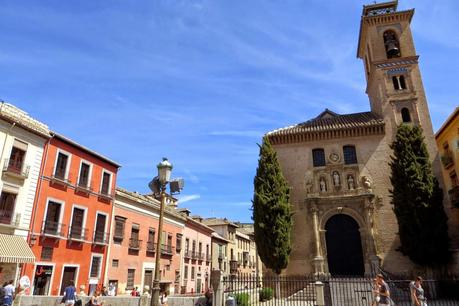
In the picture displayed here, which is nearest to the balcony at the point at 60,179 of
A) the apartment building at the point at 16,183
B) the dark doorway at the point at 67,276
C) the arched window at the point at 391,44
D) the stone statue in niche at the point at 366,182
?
the apartment building at the point at 16,183

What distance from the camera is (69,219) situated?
20.5 meters

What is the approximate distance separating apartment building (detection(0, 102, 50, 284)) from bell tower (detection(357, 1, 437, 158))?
24637 millimetres

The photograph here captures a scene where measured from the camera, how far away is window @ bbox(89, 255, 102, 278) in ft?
70.6

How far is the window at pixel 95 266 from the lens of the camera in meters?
21.5

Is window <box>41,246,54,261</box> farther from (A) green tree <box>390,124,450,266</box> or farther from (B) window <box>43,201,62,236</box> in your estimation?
(A) green tree <box>390,124,450,266</box>

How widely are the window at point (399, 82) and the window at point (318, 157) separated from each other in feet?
26.9

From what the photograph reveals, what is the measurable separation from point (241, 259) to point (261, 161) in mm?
31876

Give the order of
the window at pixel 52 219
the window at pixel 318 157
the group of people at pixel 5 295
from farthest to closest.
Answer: the window at pixel 318 157, the window at pixel 52 219, the group of people at pixel 5 295

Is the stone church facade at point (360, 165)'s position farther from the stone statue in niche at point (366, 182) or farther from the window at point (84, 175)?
the window at point (84, 175)

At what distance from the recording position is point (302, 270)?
77.7 ft

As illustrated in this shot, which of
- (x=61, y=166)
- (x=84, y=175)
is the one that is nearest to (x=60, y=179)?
(x=61, y=166)

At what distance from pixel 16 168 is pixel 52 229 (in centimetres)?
401

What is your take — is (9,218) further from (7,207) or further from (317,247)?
(317,247)

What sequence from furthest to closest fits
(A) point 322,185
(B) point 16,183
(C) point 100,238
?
(A) point 322,185, (C) point 100,238, (B) point 16,183
